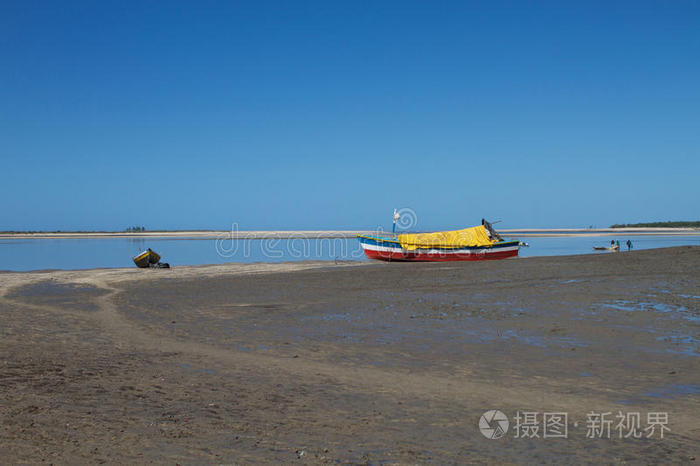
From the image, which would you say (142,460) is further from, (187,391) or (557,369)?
(557,369)

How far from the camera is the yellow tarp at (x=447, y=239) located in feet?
138

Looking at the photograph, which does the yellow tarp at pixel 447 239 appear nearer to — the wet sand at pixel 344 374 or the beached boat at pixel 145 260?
the beached boat at pixel 145 260

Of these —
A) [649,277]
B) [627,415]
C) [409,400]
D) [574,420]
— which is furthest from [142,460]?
[649,277]

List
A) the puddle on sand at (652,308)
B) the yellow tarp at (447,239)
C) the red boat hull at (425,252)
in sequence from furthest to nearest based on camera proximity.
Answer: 1. the yellow tarp at (447,239)
2. the red boat hull at (425,252)
3. the puddle on sand at (652,308)

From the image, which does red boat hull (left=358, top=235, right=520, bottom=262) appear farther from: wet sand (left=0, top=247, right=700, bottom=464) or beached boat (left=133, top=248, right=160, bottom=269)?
wet sand (left=0, top=247, right=700, bottom=464)

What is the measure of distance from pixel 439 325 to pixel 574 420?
702 centimetres

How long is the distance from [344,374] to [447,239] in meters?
35.3

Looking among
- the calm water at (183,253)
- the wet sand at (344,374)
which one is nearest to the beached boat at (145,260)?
the calm water at (183,253)

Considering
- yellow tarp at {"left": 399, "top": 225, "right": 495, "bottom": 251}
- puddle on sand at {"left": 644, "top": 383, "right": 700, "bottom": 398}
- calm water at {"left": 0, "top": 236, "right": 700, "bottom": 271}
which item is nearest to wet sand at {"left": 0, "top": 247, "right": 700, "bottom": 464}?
puddle on sand at {"left": 644, "top": 383, "right": 700, "bottom": 398}

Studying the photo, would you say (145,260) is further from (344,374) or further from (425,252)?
(344,374)

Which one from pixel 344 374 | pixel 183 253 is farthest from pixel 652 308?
pixel 183 253

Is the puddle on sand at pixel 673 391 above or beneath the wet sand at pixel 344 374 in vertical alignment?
beneath

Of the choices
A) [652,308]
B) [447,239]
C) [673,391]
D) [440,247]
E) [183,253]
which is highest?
[447,239]

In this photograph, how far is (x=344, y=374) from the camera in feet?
29.4
